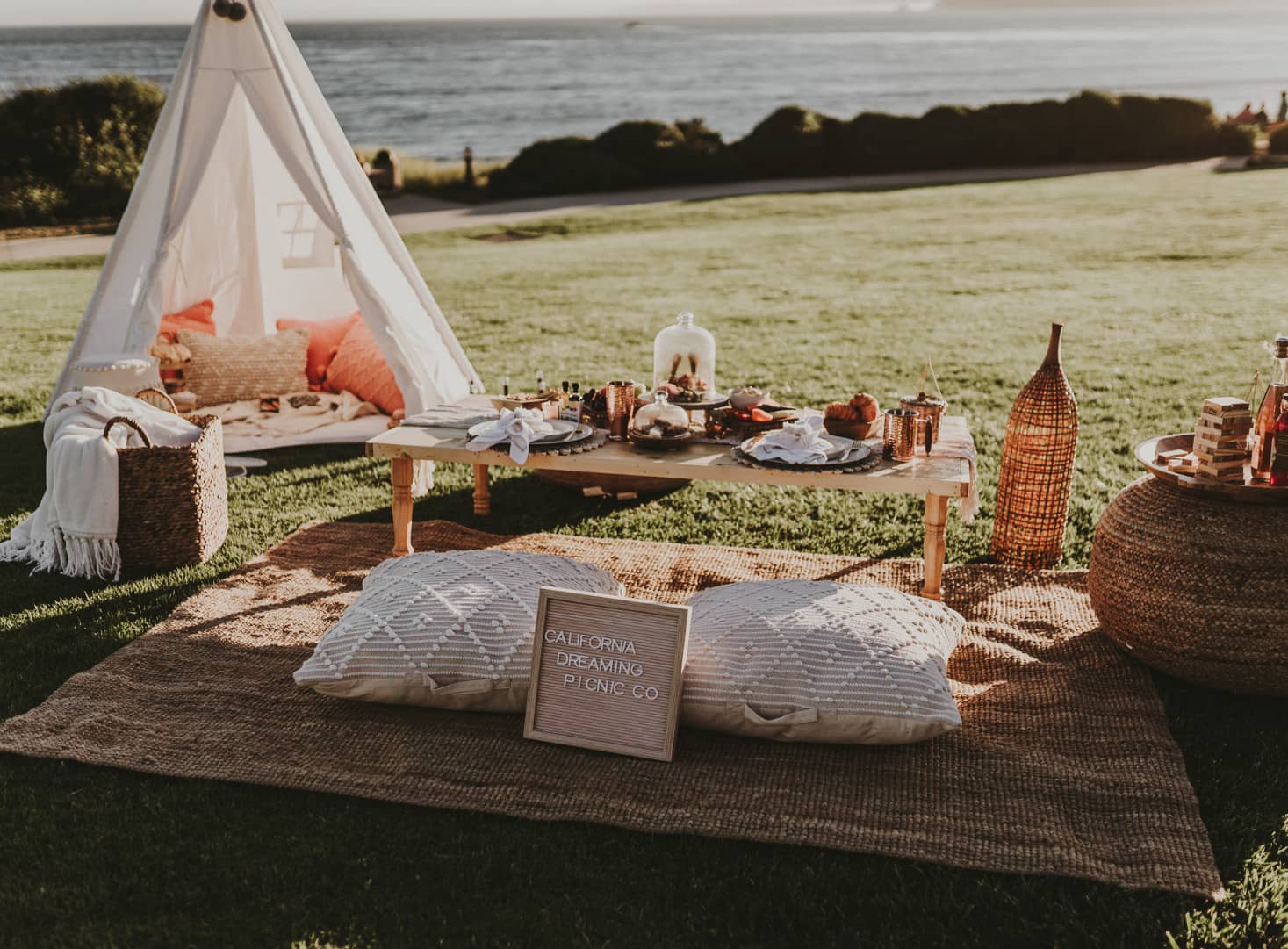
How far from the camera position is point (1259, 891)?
2.67 m

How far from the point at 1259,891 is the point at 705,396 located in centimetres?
263

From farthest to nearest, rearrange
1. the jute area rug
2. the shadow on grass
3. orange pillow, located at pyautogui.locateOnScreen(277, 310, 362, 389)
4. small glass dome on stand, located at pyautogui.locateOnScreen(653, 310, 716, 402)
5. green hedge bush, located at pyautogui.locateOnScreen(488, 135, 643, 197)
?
green hedge bush, located at pyautogui.locateOnScreen(488, 135, 643, 197) < orange pillow, located at pyautogui.locateOnScreen(277, 310, 362, 389) < the shadow on grass < small glass dome on stand, located at pyautogui.locateOnScreen(653, 310, 716, 402) < the jute area rug

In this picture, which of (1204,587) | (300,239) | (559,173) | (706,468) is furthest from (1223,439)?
(559,173)

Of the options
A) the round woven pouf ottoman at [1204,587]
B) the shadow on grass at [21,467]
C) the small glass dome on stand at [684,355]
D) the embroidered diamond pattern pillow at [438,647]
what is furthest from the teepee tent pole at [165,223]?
the round woven pouf ottoman at [1204,587]

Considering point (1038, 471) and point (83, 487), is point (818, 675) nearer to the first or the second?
point (1038, 471)

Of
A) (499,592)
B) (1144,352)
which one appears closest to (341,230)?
(499,592)

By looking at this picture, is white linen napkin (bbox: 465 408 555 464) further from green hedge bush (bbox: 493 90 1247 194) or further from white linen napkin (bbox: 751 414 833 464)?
green hedge bush (bbox: 493 90 1247 194)

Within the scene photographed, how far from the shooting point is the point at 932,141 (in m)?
21.1

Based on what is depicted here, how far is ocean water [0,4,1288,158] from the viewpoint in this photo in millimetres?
50656

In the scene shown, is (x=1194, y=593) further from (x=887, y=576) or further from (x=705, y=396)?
(x=705, y=396)

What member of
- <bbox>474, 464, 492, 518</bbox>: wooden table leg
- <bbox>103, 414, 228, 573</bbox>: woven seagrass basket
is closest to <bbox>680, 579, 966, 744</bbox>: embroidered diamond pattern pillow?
<bbox>474, 464, 492, 518</bbox>: wooden table leg

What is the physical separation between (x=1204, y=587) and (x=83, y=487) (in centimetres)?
407

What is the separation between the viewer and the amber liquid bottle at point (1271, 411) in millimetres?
3500

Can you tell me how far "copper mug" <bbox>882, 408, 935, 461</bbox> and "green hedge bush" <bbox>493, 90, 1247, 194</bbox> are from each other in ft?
54.0
